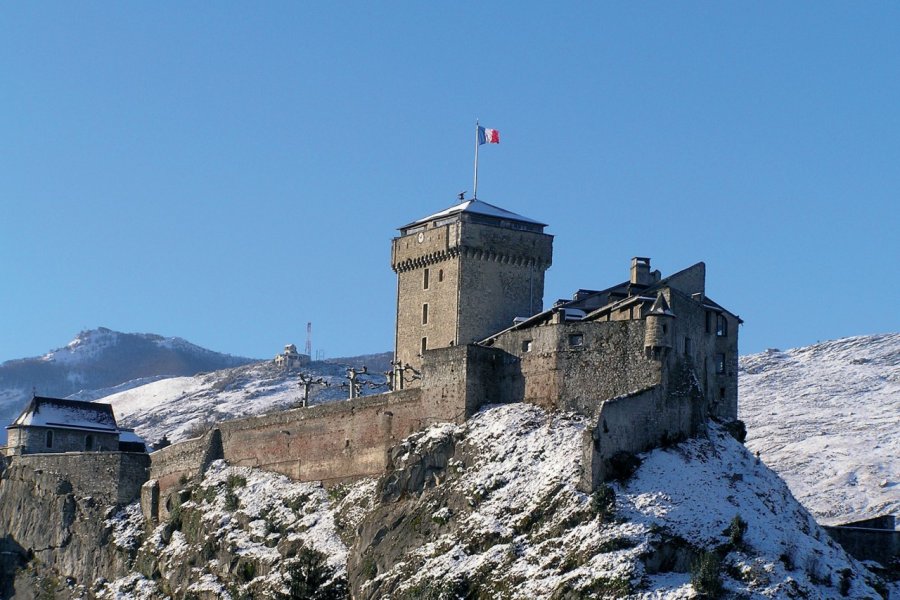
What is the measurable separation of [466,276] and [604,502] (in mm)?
22410

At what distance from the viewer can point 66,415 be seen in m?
103

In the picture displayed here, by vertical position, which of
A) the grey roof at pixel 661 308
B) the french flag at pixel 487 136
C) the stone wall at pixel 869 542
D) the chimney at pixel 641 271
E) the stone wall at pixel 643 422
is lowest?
the stone wall at pixel 869 542

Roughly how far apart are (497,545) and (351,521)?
11694mm

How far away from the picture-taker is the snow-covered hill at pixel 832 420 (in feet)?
324

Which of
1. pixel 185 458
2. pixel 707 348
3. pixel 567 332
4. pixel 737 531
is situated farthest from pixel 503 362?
pixel 185 458

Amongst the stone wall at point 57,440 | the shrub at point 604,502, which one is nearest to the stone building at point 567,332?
the shrub at point 604,502

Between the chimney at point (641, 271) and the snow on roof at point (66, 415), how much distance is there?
137ft

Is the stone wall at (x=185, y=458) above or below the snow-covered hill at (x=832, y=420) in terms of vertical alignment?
below

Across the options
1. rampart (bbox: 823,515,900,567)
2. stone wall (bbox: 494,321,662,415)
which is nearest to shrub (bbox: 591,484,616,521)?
stone wall (bbox: 494,321,662,415)

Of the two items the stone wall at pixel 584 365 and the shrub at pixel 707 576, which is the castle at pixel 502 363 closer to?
the stone wall at pixel 584 365

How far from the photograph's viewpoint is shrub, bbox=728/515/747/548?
2391 inches

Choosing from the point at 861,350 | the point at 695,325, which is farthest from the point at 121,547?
the point at 861,350

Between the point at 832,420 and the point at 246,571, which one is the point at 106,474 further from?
the point at 832,420

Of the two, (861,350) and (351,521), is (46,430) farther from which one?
(861,350)
